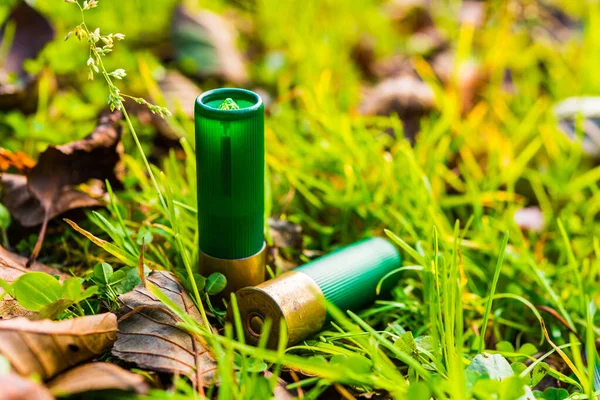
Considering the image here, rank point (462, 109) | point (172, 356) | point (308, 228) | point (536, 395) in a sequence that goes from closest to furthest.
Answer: point (172, 356) < point (536, 395) < point (308, 228) < point (462, 109)

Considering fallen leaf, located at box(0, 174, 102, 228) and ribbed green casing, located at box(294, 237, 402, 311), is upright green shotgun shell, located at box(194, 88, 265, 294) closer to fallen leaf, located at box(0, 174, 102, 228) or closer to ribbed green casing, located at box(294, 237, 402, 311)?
ribbed green casing, located at box(294, 237, 402, 311)

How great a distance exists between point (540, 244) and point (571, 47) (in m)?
1.61

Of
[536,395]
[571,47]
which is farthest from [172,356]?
[571,47]

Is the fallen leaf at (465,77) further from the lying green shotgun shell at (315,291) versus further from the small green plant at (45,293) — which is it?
the small green plant at (45,293)

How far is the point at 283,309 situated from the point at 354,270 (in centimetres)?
30

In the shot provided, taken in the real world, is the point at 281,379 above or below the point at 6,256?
below

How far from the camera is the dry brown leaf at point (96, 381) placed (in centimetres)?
115

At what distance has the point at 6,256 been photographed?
164 cm

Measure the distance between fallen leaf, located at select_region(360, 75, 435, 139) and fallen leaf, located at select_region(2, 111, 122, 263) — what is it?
1.19 metres

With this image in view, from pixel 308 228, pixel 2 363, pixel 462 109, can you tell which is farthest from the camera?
pixel 462 109

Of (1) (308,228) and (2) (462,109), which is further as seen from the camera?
(2) (462,109)

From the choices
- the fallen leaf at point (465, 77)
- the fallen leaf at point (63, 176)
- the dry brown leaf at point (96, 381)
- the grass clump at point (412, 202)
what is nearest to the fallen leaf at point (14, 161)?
the fallen leaf at point (63, 176)

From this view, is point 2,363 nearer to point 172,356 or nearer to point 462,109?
point 172,356

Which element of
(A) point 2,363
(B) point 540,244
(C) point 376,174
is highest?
→ (A) point 2,363
